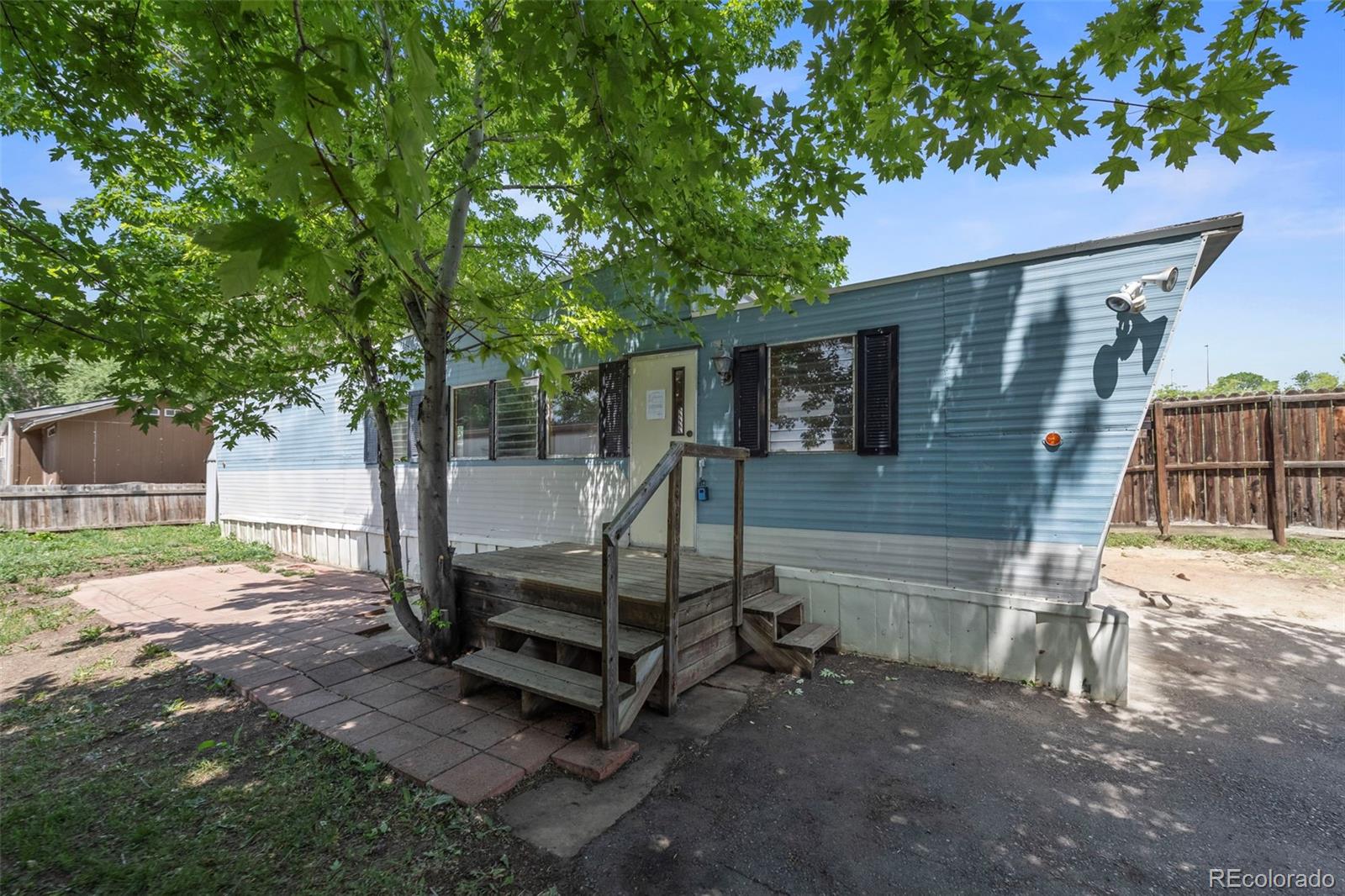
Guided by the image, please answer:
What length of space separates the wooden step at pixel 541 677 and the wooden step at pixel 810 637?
58.0 inches

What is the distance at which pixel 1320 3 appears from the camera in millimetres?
2518

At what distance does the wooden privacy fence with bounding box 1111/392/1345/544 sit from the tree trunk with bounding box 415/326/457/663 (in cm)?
852

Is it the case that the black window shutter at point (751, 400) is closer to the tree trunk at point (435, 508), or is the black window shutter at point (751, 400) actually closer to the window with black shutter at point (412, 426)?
the tree trunk at point (435, 508)

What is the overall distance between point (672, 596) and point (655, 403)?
2.95 meters

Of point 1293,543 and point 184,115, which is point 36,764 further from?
point 1293,543

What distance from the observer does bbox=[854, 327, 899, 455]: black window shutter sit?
4492mm

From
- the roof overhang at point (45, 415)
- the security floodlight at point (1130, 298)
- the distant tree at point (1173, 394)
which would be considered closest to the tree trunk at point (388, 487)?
the security floodlight at point (1130, 298)

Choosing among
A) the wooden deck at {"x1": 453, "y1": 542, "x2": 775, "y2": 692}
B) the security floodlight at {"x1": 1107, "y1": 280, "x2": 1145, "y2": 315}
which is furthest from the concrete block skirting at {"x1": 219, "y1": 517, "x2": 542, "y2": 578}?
the security floodlight at {"x1": 1107, "y1": 280, "x2": 1145, "y2": 315}

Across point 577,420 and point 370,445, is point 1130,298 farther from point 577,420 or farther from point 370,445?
point 370,445

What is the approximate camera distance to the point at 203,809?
7.91 feet

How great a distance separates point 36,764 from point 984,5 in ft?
18.2

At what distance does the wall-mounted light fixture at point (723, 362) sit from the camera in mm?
5258

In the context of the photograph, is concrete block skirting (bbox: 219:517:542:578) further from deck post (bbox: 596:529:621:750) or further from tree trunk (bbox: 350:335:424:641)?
deck post (bbox: 596:529:621:750)

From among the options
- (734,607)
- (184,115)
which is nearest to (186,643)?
(184,115)
